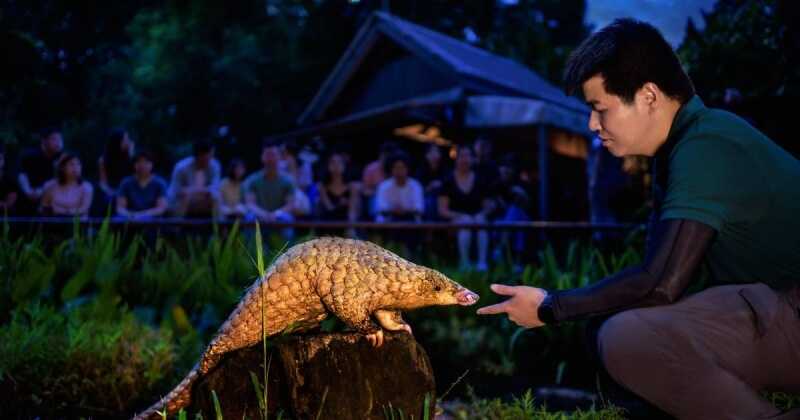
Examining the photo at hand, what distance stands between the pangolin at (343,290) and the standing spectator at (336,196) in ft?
18.0

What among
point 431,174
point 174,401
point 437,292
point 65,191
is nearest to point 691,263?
point 437,292

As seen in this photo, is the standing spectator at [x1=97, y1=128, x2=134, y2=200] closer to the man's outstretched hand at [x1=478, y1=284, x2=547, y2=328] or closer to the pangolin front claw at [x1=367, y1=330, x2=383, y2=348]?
the pangolin front claw at [x1=367, y1=330, x2=383, y2=348]

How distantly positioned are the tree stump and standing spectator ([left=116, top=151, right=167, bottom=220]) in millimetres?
5104

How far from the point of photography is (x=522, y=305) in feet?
7.49

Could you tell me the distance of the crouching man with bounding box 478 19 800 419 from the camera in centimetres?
205

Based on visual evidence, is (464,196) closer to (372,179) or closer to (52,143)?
(372,179)

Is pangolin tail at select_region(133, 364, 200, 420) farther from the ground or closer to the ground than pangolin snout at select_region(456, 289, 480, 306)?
closer to the ground

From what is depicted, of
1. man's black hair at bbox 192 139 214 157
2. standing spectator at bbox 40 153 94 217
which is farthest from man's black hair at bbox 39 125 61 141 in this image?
man's black hair at bbox 192 139 214 157

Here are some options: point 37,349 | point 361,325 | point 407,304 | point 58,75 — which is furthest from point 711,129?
point 58,75

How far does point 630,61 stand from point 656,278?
0.71 m

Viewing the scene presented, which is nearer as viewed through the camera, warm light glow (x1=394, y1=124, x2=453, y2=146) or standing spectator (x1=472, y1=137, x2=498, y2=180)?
standing spectator (x1=472, y1=137, x2=498, y2=180)

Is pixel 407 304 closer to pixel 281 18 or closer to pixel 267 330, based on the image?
pixel 267 330

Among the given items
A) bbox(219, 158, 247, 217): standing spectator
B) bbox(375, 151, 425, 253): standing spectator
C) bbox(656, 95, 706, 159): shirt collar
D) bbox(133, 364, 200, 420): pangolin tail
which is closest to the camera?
bbox(656, 95, 706, 159): shirt collar

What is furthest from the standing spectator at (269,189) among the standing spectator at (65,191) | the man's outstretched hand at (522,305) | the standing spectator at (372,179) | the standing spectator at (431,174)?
the man's outstretched hand at (522,305)
